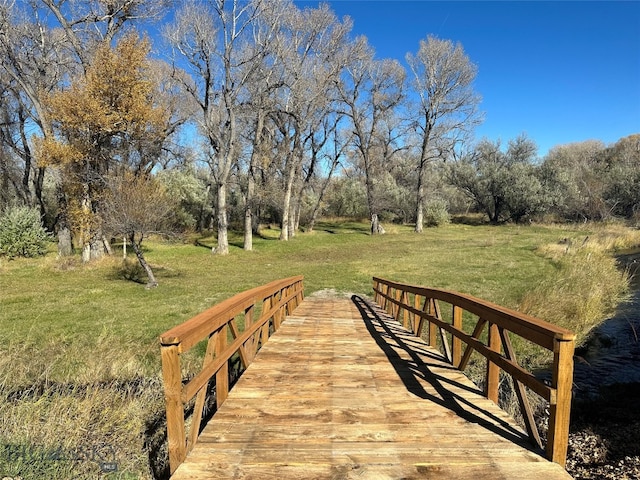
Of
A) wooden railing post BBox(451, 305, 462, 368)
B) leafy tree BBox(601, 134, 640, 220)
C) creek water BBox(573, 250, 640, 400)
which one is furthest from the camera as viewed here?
leafy tree BBox(601, 134, 640, 220)

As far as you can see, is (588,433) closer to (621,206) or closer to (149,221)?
(149,221)

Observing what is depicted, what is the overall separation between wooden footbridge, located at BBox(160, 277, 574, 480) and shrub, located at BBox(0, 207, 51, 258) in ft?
62.1

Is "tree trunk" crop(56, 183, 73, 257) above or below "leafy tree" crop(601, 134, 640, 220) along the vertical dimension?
below

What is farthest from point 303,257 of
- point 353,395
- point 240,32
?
point 353,395

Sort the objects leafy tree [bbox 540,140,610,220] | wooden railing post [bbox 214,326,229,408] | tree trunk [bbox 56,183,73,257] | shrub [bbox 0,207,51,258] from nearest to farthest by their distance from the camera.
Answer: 1. wooden railing post [bbox 214,326,229,408]
2. shrub [bbox 0,207,51,258]
3. tree trunk [bbox 56,183,73,257]
4. leafy tree [bbox 540,140,610,220]

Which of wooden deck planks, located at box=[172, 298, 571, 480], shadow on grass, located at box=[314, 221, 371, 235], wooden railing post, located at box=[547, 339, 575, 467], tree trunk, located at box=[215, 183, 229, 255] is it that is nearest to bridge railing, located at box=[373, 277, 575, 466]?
wooden railing post, located at box=[547, 339, 575, 467]

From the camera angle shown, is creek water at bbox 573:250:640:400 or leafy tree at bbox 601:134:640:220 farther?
leafy tree at bbox 601:134:640:220

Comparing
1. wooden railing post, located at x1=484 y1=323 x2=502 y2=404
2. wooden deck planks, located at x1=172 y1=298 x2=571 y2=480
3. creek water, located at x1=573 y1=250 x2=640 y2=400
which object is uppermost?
wooden railing post, located at x1=484 y1=323 x2=502 y2=404

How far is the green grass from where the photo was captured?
4422 millimetres

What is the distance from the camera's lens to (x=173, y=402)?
2648 mm

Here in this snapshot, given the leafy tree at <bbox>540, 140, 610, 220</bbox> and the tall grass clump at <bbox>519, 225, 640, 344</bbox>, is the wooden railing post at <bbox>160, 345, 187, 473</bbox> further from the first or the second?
the leafy tree at <bbox>540, 140, 610, 220</bbox>

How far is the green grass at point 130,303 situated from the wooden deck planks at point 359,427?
1320mm

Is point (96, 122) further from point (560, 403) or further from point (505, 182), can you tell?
point (505, 182)

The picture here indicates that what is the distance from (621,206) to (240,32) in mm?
38708
